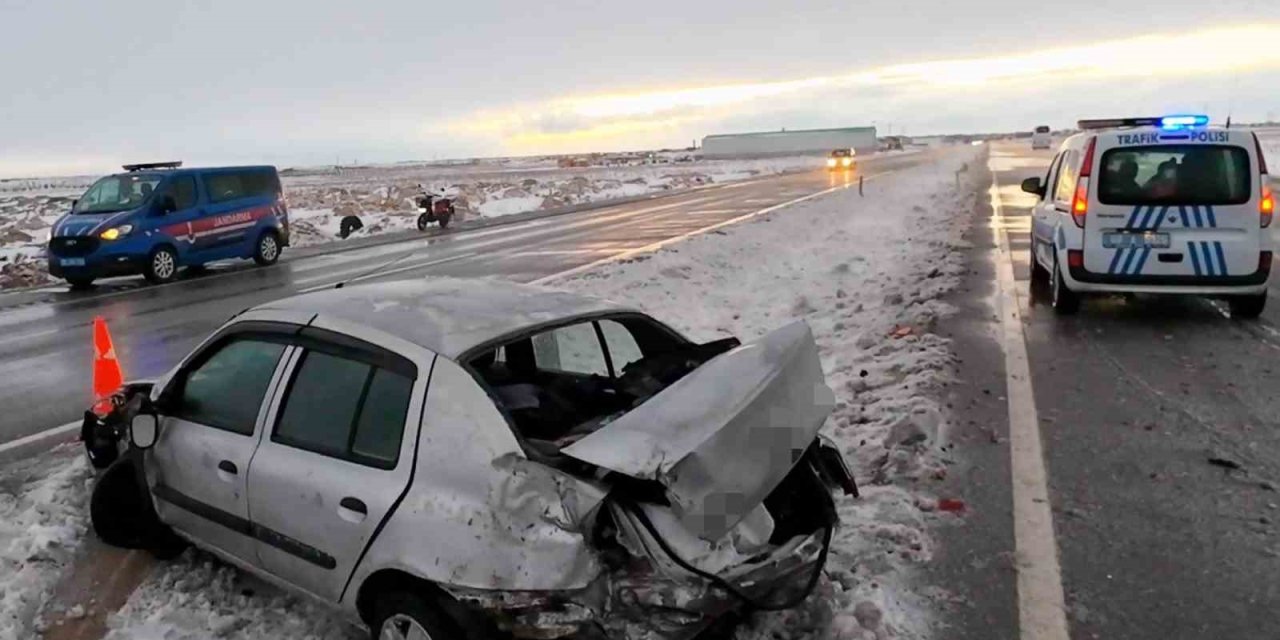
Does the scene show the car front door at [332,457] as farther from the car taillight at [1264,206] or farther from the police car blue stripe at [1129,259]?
the car taillight at [1264,206]

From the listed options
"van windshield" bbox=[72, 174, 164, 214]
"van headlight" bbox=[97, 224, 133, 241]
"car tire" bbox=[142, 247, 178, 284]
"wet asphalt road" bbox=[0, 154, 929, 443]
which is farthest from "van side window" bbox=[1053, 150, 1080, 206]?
"van windshield" bbox=[72, 174, 164, 214]

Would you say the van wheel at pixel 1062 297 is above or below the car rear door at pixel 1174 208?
below

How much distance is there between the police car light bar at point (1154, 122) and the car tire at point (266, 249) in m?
15.6

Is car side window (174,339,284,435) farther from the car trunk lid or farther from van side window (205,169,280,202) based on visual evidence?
van side window (205,169,280,202)

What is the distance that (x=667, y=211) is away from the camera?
1214 inches

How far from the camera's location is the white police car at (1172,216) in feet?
29.8

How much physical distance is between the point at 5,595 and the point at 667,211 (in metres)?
27.3

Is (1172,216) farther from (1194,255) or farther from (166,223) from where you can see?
(166,223)

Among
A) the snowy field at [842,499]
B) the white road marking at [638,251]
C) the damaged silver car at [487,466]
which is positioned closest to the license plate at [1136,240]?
the snowy field at [842,499]

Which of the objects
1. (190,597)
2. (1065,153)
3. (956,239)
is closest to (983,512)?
(190,597)

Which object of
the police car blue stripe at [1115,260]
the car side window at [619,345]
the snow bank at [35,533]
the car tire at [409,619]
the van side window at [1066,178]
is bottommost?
the snow bank at [35,533]

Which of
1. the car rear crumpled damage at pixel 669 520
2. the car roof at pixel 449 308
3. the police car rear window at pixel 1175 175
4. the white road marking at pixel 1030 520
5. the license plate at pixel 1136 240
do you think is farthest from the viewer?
the license plate at pixel 1136 240

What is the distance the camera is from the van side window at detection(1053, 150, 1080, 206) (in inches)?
384

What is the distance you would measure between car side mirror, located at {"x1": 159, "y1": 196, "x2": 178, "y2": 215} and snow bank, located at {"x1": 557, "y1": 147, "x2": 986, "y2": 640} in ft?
29.0
